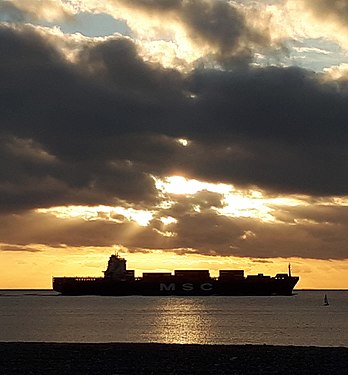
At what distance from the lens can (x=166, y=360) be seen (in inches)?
1438

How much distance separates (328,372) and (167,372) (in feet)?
21.4

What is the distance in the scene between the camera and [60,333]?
92.7 meters

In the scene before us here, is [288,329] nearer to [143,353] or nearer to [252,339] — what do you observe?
[252,339]

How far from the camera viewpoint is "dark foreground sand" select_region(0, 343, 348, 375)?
32750mm

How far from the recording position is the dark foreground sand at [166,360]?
107 feet

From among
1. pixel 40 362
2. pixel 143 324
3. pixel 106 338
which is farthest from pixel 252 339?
pixel 40 362

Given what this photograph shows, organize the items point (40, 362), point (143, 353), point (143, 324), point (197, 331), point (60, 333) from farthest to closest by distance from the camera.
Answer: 1. point (143, 324)
2. point (197, 331)
3. point (60, 333)
4. point (143, 353)
5. point (40, 362)

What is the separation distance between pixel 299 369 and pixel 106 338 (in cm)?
5176

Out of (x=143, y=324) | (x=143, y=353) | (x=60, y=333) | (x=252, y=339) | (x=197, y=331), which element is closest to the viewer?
(x=143, y=353)

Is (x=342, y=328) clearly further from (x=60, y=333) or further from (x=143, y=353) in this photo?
(x=143, y=353)

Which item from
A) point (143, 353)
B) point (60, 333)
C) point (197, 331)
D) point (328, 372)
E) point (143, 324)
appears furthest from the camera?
point (143, 324)

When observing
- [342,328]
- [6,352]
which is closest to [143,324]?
[342,328]

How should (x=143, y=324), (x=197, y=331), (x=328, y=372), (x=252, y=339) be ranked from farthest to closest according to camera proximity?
(x=143, y=324) → (x=197, y=331) → (x=252, y=339) → (x=328, y=372)

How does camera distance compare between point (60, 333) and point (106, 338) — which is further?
point (60, 333)
